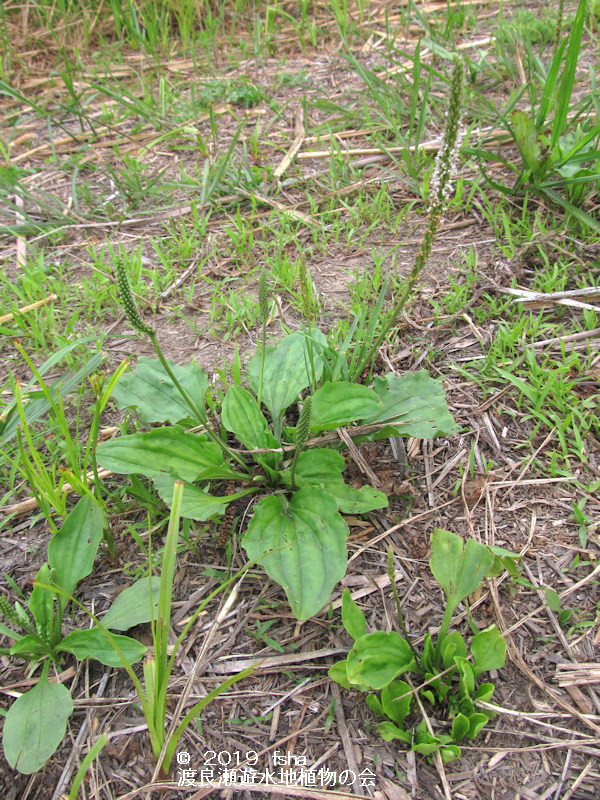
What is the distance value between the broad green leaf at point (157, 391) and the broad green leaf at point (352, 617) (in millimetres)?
816

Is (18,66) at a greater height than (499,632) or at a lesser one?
greater

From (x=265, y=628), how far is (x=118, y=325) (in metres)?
1.54

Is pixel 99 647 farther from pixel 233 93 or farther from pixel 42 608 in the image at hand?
pixel 233 93

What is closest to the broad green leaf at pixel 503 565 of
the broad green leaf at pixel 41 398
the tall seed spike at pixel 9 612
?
the tall seed spike at pixel 9 612

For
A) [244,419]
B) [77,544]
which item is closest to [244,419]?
[244,419]

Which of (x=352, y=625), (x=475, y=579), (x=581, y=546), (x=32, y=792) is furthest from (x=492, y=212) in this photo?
(x=32, y=792)

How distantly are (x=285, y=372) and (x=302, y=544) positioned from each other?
0.68 meters

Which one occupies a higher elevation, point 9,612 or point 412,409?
point 412,409

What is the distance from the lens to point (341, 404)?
1.84m

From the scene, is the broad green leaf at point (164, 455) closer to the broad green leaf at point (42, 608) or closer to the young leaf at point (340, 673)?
the broad green leaf at point (42, 608)

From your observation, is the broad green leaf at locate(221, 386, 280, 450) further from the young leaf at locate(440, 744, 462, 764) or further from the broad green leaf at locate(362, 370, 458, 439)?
the young leaf at locate(440, 744, 462, 764)

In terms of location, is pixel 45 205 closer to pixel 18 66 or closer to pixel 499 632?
pixel 18 66

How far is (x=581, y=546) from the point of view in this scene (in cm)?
172

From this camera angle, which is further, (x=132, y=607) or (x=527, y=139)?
(x=527, y=139)
